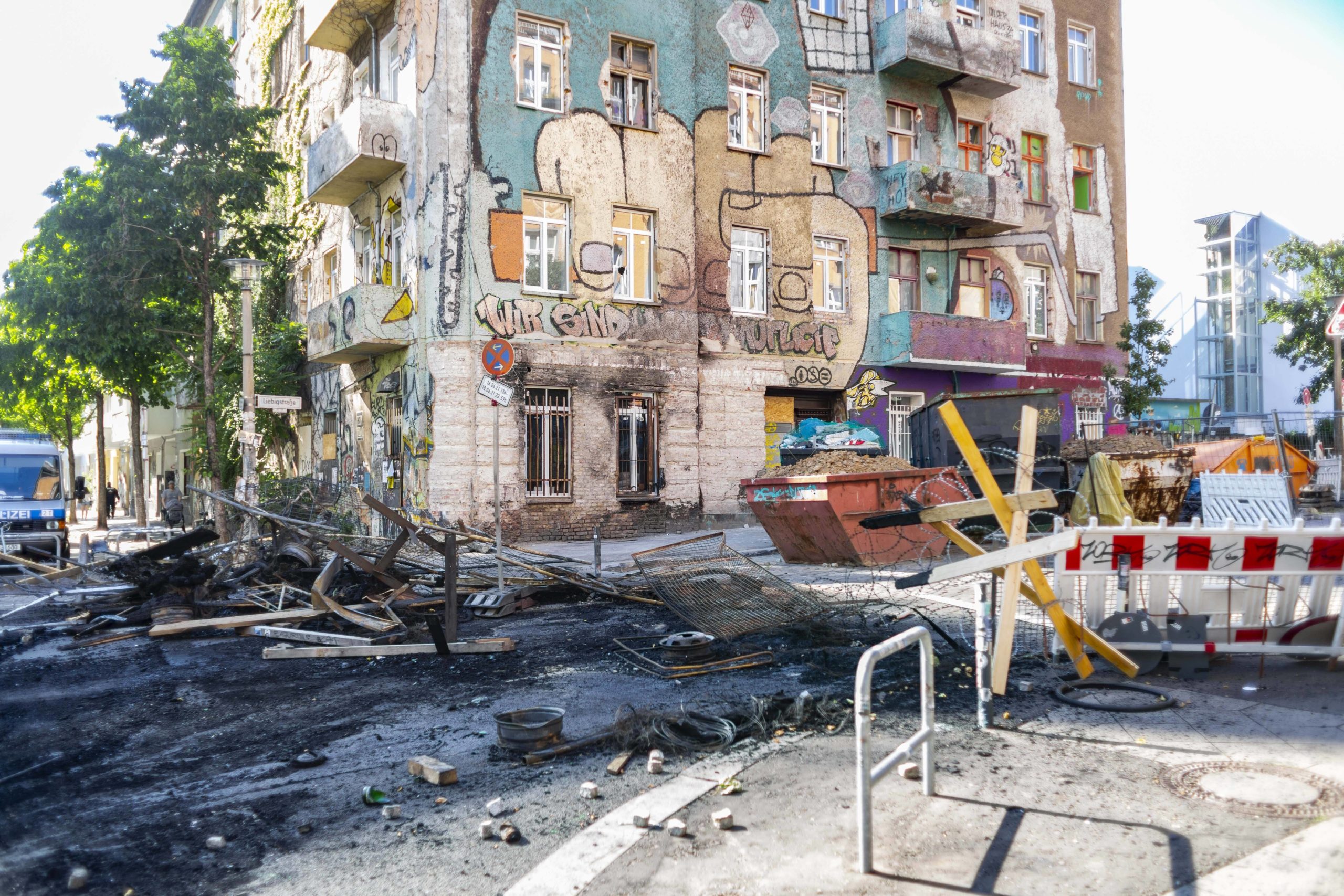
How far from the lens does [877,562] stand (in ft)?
42.2

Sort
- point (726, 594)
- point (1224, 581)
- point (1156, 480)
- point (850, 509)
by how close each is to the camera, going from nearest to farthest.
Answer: point (1224, 581), point (726, 594), point (850, 509), point (1156, 480)

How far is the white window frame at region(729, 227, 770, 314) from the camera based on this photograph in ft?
70.6

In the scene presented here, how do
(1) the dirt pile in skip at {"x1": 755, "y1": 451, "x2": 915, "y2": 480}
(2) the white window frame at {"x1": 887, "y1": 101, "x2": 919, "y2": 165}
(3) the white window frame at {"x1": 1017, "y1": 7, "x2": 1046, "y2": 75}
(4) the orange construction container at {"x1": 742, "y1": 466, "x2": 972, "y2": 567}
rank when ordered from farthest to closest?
(3) the white window frame at {"x1": 1017, "y1": 7, "x2": 1046, "y2": 75}, (2) the white window frame at {"x1": 887, "y1": 101, "x2": 919, "y2": 165}, (1) the dirt pile in skip at {"x1": 755, "y1": 451, "x2": 915, "y2": 480}, (4) the orange construction container at {"x1": 742, "y1": 466, "x2": 972, "y2": 567}

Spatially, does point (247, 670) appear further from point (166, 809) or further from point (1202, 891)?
point (1202, 891)

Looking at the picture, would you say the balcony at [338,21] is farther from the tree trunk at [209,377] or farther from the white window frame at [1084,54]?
the white window frame at [1084,54]

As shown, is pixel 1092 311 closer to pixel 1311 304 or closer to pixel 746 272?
pixel 1311 304

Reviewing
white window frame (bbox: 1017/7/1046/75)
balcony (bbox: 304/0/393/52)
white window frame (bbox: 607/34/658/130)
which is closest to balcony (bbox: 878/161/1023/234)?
white window frame (bbox: 1017/7/1046/75)

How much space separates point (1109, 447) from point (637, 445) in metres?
8.86

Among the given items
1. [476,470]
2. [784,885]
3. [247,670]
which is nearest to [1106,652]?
[784,885]

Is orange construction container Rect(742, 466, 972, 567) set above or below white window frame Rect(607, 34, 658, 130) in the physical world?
below

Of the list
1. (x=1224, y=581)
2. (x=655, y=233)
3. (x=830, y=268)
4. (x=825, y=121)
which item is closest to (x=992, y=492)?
(x=1224, y=581)

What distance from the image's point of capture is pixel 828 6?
23.3m

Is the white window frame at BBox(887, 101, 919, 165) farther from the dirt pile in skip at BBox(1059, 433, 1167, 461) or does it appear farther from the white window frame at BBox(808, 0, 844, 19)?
the dirt pile in skip at BBox(1059, 433, 1167, 461)

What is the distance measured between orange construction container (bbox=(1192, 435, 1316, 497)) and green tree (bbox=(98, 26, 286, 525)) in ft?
65.7
